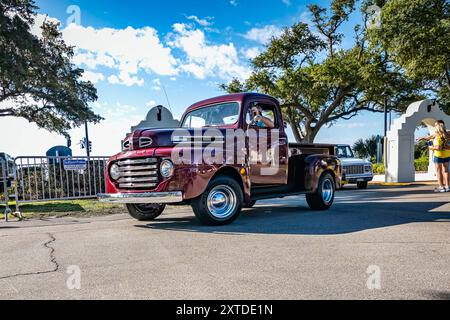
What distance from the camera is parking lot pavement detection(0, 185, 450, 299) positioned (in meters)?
3.15

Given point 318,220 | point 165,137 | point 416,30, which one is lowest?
point 318,220

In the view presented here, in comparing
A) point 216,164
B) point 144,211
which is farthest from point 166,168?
point 144,211

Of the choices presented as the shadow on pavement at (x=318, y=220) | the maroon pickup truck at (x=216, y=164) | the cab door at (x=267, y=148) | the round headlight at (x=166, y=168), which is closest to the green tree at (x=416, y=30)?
the shadow on pavement at (x=318, y=220)

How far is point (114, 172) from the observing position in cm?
653

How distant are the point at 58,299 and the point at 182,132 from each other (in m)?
3.75

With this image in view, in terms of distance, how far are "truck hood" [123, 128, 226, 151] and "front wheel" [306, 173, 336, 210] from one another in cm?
296

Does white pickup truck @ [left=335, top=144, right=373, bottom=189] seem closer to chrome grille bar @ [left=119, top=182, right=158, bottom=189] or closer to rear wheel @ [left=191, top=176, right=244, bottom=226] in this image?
rear wheel @ [left=191, top=176, right=244, bottom=226]

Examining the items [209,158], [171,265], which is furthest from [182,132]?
[171,265]

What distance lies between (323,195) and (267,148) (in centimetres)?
208

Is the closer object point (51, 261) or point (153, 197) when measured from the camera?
point (51, 261)

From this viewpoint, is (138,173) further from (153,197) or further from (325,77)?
(325,77)

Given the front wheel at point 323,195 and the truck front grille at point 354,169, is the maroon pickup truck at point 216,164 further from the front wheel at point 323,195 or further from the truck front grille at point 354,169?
the truck front grille at point 354,169

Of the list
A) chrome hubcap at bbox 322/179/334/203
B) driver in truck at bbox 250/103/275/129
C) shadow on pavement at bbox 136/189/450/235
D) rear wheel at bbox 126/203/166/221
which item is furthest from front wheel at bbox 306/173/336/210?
rear wheel at bbox 126/203/166/221

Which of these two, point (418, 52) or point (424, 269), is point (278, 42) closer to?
point (418, 52)
